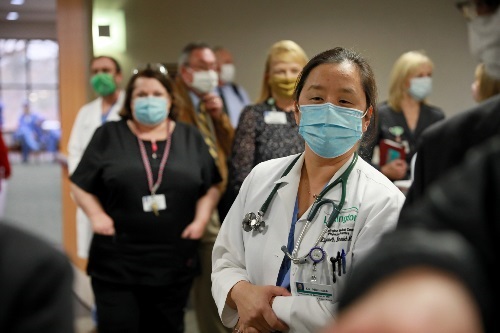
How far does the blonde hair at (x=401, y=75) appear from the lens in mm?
4359

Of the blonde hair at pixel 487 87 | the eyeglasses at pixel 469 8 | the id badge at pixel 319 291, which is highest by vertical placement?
the eyeglasses at pixel 469 8

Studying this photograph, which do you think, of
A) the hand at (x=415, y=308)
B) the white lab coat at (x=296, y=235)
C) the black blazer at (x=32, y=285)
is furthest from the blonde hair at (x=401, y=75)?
the hand at (x=415, y=308)

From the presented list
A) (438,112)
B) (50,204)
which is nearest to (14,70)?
(50,204)

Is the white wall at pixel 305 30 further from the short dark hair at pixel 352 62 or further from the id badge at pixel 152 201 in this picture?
the short dark hair at pixel 352 62

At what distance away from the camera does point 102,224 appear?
3162mm

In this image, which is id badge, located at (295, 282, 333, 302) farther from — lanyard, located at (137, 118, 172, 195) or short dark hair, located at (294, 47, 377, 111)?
lanyard, located at (137, 118, 172, 195)

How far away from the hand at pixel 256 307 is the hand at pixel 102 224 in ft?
4.99

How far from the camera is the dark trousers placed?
10.3ft

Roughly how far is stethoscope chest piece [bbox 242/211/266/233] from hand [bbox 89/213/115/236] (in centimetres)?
151

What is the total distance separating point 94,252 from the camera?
10.6ft

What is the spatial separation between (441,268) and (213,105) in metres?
3.64

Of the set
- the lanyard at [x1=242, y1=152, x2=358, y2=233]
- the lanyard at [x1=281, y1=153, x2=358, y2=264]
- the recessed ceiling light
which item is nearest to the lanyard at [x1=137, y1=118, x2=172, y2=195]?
the lanyard at [x1=242, y1=152, x2=358, y2=233]

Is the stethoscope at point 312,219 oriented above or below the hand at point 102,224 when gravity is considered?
above

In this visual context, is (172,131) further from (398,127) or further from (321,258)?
(321,258)
